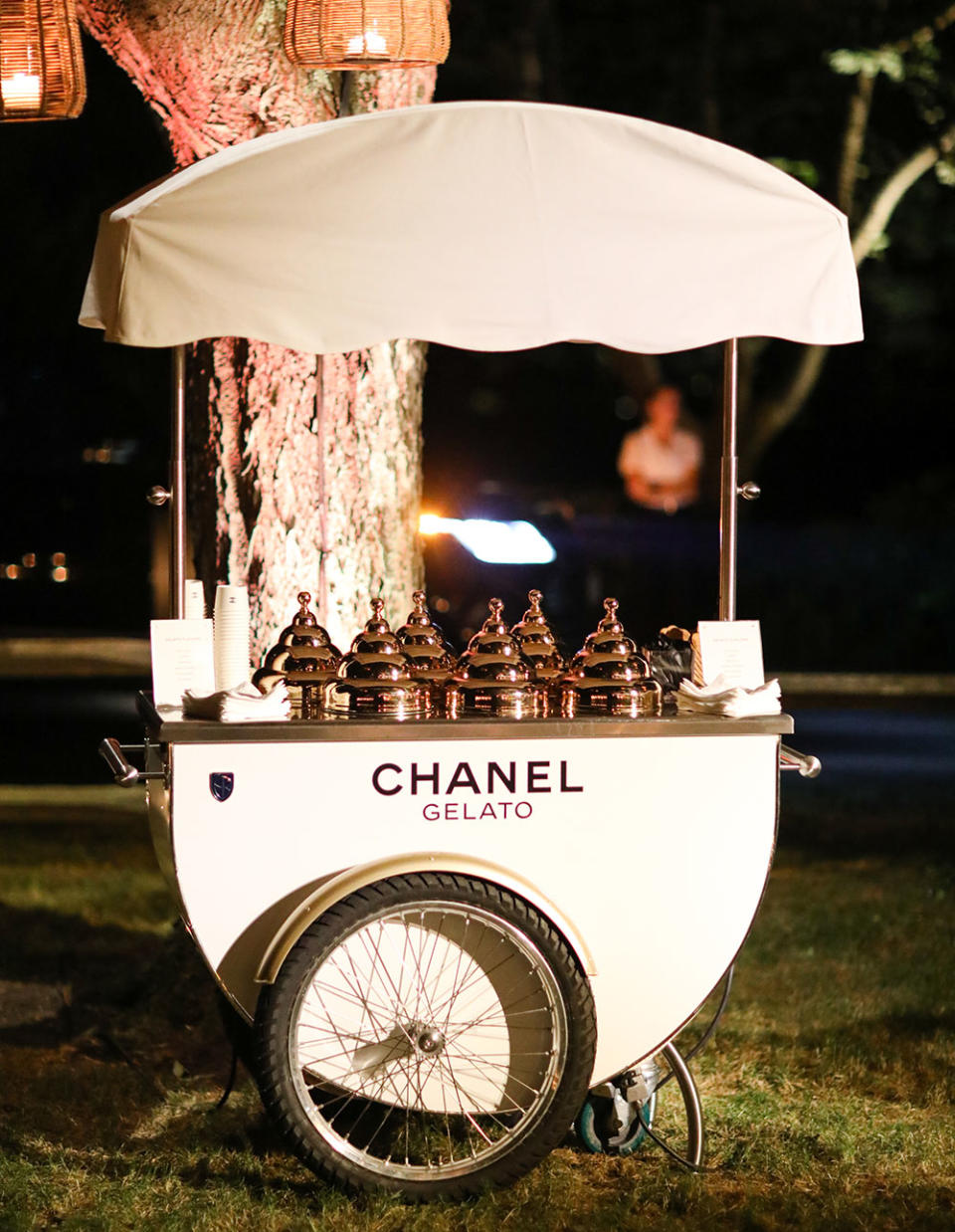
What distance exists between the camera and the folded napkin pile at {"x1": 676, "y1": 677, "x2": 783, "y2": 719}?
4.13 m

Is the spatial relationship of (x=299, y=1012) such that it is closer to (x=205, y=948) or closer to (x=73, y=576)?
(x=205, y=948)

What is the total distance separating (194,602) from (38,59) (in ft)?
5.64

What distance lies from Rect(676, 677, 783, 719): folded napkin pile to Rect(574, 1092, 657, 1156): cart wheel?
42.3 inches

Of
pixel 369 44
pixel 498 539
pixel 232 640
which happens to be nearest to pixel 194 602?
pixel 232 640

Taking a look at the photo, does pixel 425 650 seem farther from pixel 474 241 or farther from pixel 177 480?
pixel 474 241

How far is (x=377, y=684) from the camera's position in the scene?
13.4 feet

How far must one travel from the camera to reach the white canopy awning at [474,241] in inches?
154

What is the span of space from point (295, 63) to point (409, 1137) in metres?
3.17

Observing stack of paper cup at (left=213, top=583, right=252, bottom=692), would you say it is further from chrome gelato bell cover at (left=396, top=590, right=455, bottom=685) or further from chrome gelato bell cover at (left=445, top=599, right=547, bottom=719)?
chrome gelato bell cover at (left=445, top=599, right=547, bottom=719)

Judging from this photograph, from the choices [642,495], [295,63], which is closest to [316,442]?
[295,63]

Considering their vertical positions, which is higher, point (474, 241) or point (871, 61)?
point (871, 61)

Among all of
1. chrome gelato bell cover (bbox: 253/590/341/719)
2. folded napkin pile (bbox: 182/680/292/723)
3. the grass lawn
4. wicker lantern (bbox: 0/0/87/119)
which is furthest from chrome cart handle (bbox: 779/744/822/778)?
wicker lantern (bbox: 0/0/87/119)

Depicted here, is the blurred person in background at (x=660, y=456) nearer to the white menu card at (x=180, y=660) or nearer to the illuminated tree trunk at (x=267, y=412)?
the illuminated tree trunk at (x=267, y=412)

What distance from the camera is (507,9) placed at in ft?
49.1
